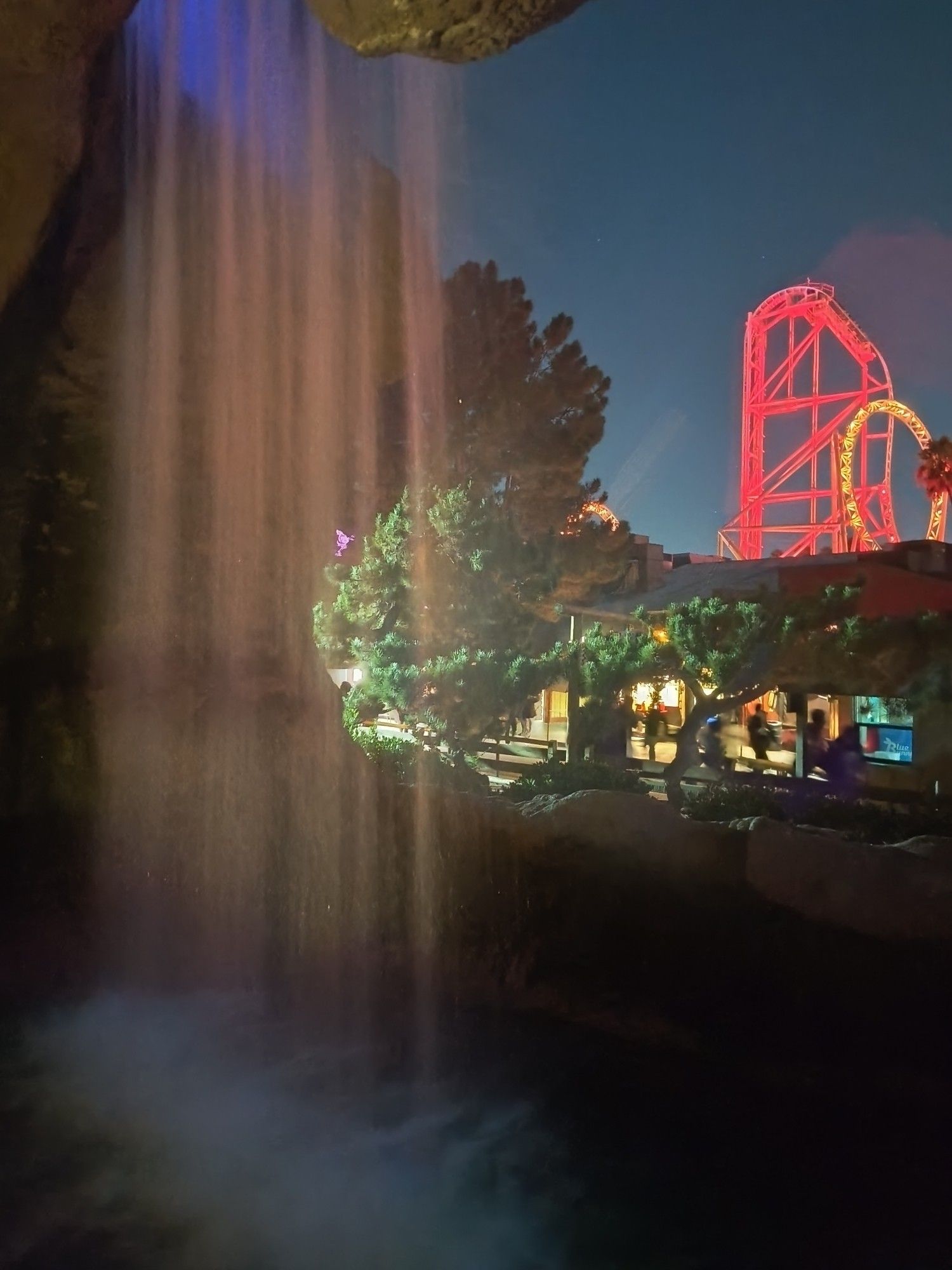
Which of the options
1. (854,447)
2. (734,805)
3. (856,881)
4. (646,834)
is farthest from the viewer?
(854,447)

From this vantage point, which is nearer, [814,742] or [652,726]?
[814,742]

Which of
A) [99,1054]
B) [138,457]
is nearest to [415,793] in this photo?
[99,1054]

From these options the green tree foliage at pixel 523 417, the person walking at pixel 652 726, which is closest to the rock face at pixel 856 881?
the person walking at pixel 652 726

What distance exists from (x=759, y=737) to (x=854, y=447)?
1326 cm

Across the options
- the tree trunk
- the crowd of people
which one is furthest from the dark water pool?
the crowd of people

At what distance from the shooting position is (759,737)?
14.5 m

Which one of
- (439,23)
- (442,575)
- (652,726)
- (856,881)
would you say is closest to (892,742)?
(652,726)

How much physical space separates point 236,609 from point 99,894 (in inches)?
90.1

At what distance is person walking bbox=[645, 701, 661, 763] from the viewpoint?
1446 centimetres

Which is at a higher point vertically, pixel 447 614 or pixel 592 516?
pixel 592 516

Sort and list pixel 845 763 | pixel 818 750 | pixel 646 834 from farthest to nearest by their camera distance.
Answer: pixel 818 750, pixel 845 763, pixel 646 834

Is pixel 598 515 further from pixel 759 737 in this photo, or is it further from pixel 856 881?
pixel 856 881

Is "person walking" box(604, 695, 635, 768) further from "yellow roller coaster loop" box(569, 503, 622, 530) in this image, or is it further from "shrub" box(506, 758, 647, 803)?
"yellow roller coaster loop" box(569, 503, 622, 530)

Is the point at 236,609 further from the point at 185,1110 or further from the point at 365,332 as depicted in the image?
the point at 185,1110
